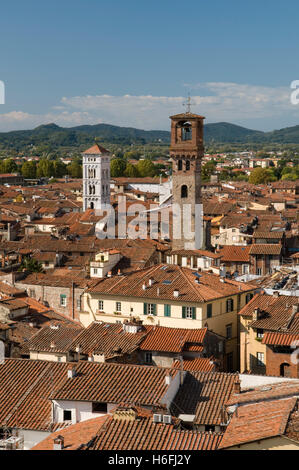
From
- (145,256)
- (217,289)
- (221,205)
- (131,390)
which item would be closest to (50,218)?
(221,205)

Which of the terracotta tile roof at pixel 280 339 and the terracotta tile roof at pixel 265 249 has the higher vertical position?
the terracotta tile roof at pixel 280 339

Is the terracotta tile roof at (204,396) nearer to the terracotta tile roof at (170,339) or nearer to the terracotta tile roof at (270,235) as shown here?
the terracotta tile roof at (170,339)

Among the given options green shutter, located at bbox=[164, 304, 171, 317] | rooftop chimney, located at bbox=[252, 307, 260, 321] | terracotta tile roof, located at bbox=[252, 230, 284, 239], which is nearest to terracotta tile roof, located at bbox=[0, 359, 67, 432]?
rooftop chimney, located at bbox=[252, 307, 260, 321]

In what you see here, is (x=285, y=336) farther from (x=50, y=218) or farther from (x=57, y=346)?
(x=50, y=218)

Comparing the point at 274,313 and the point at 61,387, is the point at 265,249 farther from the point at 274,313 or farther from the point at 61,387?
the point at 61,387

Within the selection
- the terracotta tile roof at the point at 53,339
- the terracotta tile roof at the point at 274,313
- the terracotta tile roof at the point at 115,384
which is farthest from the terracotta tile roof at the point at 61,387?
the terracotta tile roof at the point at 274,313

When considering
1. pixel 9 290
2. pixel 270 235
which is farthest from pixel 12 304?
pixel 270 235

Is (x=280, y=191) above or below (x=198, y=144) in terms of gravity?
below
